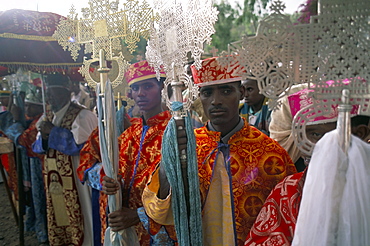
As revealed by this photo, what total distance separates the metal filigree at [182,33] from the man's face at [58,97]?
2.72 m

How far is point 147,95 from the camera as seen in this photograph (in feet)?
9.51

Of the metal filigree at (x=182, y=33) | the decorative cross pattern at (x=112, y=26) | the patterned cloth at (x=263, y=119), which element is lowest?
the patterned cloth at (x=263, y=119)

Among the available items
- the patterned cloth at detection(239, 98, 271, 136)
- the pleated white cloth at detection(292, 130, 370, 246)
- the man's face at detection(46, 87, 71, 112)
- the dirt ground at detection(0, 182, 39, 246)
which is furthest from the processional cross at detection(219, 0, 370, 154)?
the dirt ground at detection(0, 182, 39, 246)

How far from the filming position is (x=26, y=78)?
7.79 meters

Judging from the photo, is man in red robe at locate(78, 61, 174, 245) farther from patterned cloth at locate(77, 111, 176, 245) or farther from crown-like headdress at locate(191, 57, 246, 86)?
crown-like headdress at locate(191, 57, 246, 86)

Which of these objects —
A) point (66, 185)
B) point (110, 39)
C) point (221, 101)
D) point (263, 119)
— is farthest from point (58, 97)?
point (221, 101)

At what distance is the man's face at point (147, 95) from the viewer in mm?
2877

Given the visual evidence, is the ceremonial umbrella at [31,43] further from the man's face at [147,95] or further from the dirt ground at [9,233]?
the dirt ground at [9,233]

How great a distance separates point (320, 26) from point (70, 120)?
12.2ft

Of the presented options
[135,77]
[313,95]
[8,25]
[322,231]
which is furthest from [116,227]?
[8,25]

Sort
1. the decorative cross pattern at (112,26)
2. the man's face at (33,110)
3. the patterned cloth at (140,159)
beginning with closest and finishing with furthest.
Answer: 1. the decorative cross pattern at (112,26)
2. the patterned cloth at (140,159)
3. the man's face at (33,110)

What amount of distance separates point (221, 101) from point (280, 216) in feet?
2.90

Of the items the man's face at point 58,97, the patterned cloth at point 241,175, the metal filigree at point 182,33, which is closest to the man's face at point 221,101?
the patterned cloth at point 241,175

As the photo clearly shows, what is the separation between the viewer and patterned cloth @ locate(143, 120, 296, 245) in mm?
1922
